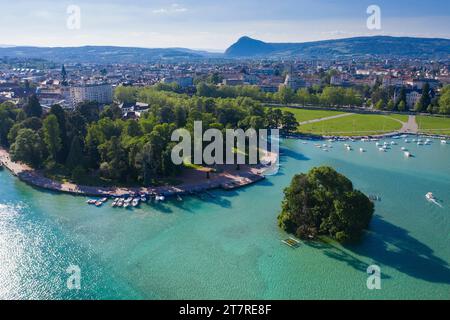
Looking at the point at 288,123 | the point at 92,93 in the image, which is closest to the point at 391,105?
the point at 288,123

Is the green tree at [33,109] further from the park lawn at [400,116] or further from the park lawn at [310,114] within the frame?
the park lawn at [400,116]

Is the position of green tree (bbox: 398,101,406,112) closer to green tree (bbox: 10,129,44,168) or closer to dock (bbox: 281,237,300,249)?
dock (bbox: 281,237,300,249)

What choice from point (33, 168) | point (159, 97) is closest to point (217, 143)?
point (33, 168)

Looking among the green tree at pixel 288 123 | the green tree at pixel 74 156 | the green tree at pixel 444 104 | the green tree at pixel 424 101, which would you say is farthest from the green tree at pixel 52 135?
the green tree at pixel 424 101

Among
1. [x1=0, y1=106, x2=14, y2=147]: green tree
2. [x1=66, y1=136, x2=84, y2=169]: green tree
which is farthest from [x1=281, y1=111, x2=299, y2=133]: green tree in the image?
[x1=0, y1=106, x2=14, y2=147]: green tree

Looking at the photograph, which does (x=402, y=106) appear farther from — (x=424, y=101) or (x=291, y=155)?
(x=291, y=155)
